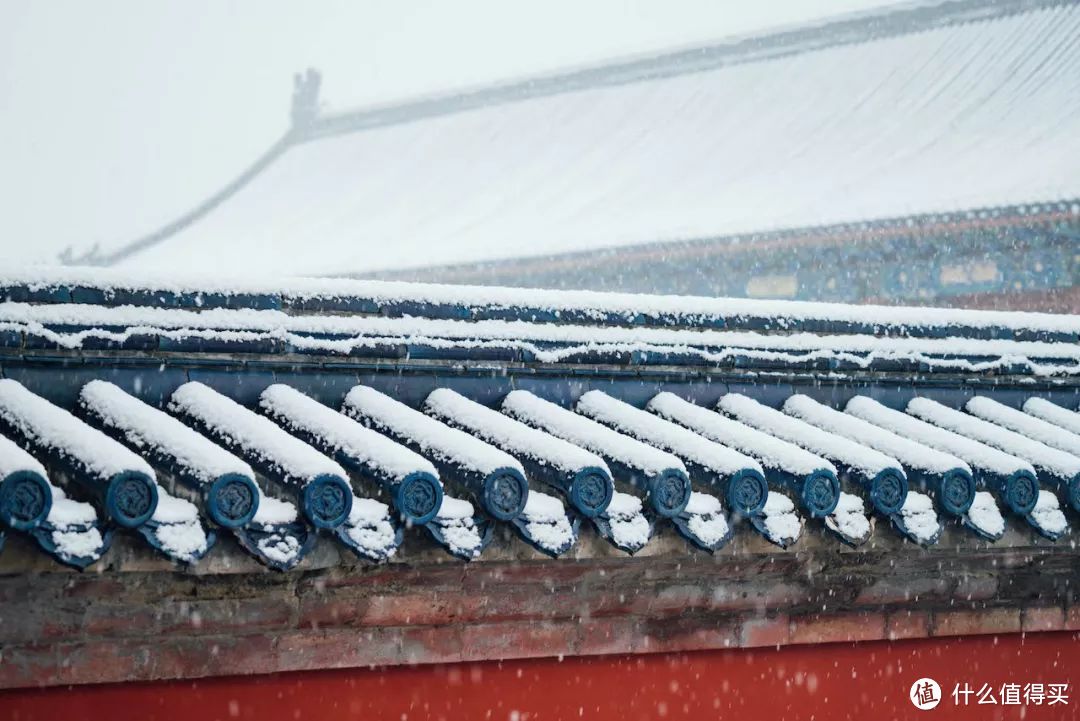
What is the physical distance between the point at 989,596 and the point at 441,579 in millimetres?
2031

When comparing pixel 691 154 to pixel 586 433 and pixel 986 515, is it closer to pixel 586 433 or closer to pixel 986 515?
pixel 986 515

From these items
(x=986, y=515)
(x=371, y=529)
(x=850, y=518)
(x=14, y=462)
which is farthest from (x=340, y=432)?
(x=986, y=515)

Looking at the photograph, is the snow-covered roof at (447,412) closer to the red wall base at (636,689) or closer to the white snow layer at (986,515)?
the white snow layer at (986,515)

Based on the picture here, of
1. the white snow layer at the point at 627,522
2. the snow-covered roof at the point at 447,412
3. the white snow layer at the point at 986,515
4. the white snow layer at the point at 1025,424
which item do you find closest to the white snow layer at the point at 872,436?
the snow-covered roof at the point at 447,412

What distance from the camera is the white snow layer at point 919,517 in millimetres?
3271

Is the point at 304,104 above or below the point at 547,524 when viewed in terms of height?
above

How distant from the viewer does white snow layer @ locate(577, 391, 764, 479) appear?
3131mm

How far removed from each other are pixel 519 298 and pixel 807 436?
0.98m

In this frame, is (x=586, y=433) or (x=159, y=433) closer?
(x=159, y=433)

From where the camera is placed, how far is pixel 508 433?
315cm

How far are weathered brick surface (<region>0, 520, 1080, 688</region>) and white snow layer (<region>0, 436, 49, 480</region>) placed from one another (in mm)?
263

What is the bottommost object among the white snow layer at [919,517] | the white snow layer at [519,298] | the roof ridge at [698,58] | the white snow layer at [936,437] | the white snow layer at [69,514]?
the white snow layer at [69,514]

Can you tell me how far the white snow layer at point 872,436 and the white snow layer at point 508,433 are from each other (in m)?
1.04

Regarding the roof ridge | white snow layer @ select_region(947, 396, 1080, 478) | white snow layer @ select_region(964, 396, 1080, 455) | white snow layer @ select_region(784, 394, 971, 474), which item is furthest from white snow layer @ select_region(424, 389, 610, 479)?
the roof ridge
